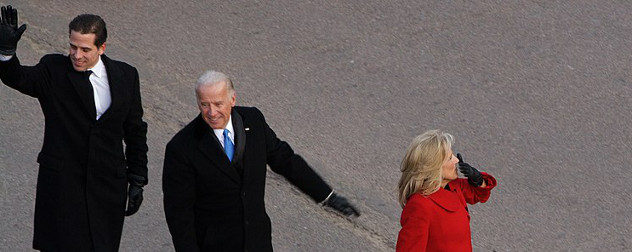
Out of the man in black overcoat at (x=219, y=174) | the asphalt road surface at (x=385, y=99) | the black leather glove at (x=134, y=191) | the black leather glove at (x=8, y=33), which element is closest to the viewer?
the man in black overcoat at (x=219, y=174)

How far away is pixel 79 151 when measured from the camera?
605cm

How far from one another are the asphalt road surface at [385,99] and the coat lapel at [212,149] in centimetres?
202

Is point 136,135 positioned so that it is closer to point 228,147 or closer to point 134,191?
point 134,191

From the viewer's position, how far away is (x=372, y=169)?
327 inches

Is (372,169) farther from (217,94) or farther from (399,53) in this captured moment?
(217,94)

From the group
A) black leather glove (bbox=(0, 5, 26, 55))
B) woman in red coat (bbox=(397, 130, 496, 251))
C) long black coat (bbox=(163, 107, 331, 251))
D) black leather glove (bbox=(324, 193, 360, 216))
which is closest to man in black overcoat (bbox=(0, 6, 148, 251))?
black leather glove (bbox=(0, 5, 26, 55))

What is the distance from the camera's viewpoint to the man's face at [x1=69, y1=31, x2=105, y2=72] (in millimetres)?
5801

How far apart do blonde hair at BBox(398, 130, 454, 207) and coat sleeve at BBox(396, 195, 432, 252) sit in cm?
8

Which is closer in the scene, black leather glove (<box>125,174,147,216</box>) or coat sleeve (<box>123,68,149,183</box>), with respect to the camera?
coat sleeve (<box>123,68,149,183</box>)

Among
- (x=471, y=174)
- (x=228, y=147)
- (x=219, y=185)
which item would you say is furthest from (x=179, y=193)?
(x=471, y=174)

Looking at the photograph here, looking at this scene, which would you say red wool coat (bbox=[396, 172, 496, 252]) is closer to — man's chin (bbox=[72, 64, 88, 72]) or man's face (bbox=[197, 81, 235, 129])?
man's face (bbox=[197, 81, 235, 129])

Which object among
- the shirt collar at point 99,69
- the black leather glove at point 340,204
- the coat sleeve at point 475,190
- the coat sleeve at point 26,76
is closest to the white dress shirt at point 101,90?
the shirt collar at point 99,69

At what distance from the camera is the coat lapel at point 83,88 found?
5926 millimetres

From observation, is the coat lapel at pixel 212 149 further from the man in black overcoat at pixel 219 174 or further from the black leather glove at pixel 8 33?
the black leather glove at pixel 8 33
